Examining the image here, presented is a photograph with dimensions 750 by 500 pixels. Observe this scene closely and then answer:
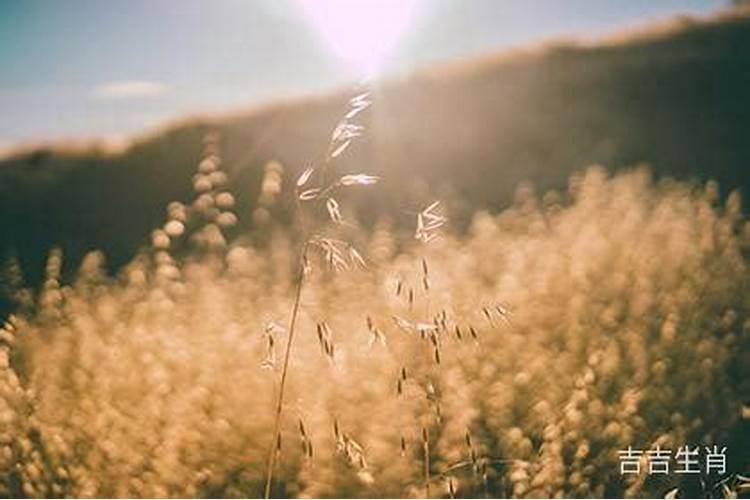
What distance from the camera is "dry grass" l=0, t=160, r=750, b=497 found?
480 cm

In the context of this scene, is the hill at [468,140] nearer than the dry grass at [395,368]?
No

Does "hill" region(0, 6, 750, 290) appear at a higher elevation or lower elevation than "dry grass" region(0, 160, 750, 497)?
higher

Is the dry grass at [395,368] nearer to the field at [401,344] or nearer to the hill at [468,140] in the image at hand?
the field at [401,344]

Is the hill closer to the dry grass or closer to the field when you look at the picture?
the field

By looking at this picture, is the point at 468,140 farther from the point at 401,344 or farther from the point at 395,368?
the point at 395,368

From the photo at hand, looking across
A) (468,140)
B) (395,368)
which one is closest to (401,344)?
(395,368)

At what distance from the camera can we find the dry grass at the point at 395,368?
15.8 ft

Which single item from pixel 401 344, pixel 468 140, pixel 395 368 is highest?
pixel 468 140

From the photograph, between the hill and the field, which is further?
the hill

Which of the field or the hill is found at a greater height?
the hill

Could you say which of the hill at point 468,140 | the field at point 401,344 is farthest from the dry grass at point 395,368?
the hill at point 468,140

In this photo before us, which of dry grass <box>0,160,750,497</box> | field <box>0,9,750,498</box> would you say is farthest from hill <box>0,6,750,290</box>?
dry grass <box>0,160,750,497</box>

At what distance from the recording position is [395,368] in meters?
5.15

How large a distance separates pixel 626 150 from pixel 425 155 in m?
1.22
